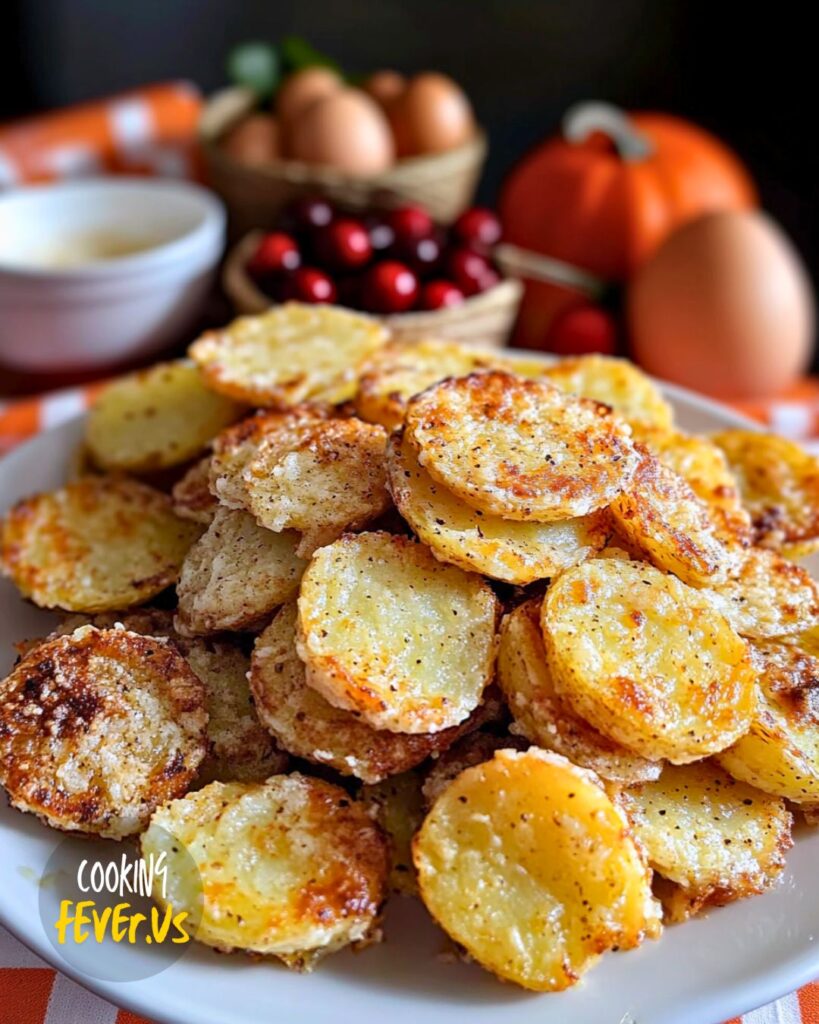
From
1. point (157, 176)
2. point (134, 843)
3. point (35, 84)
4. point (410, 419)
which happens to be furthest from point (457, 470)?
point (35, 84)

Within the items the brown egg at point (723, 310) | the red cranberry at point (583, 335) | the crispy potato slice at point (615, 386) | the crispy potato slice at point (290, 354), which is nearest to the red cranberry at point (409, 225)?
the red cranberry at point (583, 335)

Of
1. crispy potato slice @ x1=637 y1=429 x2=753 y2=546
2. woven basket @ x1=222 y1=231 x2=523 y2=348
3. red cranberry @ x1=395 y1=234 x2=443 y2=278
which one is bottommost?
woven basket @ x1=222 y1=231 x2=523 y2=348

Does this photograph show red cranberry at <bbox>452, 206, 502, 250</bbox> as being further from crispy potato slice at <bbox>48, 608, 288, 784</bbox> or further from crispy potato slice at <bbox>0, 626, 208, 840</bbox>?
crispy potato slice at <bbox>0, 626, 208, 840</bbox>

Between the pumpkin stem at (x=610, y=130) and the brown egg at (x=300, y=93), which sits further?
the pumpkin stem at (x=610, y=130)

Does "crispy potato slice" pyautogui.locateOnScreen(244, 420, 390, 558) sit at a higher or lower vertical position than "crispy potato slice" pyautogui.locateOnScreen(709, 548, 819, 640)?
higher

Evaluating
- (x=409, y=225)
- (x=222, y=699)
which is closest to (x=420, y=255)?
(x=409, y=225)

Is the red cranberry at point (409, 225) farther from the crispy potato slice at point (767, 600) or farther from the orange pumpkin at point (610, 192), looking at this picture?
the crispy potato slice at point (767, 600)

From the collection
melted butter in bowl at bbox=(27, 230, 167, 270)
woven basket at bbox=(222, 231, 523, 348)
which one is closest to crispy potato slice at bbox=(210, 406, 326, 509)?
woven basket at bbox=(222, 231, 523, 348)
